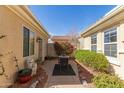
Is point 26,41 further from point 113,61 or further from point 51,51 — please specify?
point 51,51

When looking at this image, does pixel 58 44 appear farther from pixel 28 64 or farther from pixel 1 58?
pixel 1 58

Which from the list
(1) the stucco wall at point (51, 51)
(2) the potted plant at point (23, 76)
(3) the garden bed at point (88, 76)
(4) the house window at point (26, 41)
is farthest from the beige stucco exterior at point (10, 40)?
(1) the stucco wall at point (51, 51)

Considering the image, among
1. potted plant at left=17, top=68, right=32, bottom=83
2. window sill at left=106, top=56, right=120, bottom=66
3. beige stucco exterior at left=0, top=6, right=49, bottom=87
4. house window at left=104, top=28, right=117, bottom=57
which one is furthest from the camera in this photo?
house window at left=104, top=28, right=117, bottom=57

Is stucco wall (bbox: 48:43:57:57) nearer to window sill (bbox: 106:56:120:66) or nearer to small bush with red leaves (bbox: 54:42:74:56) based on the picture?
small bush with red leaves (bbox: 54:42:74:56)

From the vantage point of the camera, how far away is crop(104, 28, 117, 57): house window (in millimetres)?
7840

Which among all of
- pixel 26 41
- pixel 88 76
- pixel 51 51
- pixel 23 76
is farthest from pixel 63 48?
pixel 23 76

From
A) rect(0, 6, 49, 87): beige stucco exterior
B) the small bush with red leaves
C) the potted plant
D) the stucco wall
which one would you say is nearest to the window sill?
the potted plant

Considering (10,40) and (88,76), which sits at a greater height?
(10,40)

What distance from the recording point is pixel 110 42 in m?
8.41

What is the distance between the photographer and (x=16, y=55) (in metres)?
6.45

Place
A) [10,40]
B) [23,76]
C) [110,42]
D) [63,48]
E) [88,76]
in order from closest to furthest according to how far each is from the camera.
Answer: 1. [10,40]
2. [23,76]
3. [88,76]
4. [110,42]
5. [63,48]

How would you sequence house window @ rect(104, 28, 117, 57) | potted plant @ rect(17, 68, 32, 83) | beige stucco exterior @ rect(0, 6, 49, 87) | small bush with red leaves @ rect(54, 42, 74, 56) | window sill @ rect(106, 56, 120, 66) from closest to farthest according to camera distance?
beige stucco exterior @ rect(0, 6, 49, 87), potted plant @ rect(17, 68, 32, 83), window sill @ rect(106, 56, 120, 66), house window @ rect(104, 28, 117, 57), small bush with red leaves @ rect(54, 42, 74, 56)
